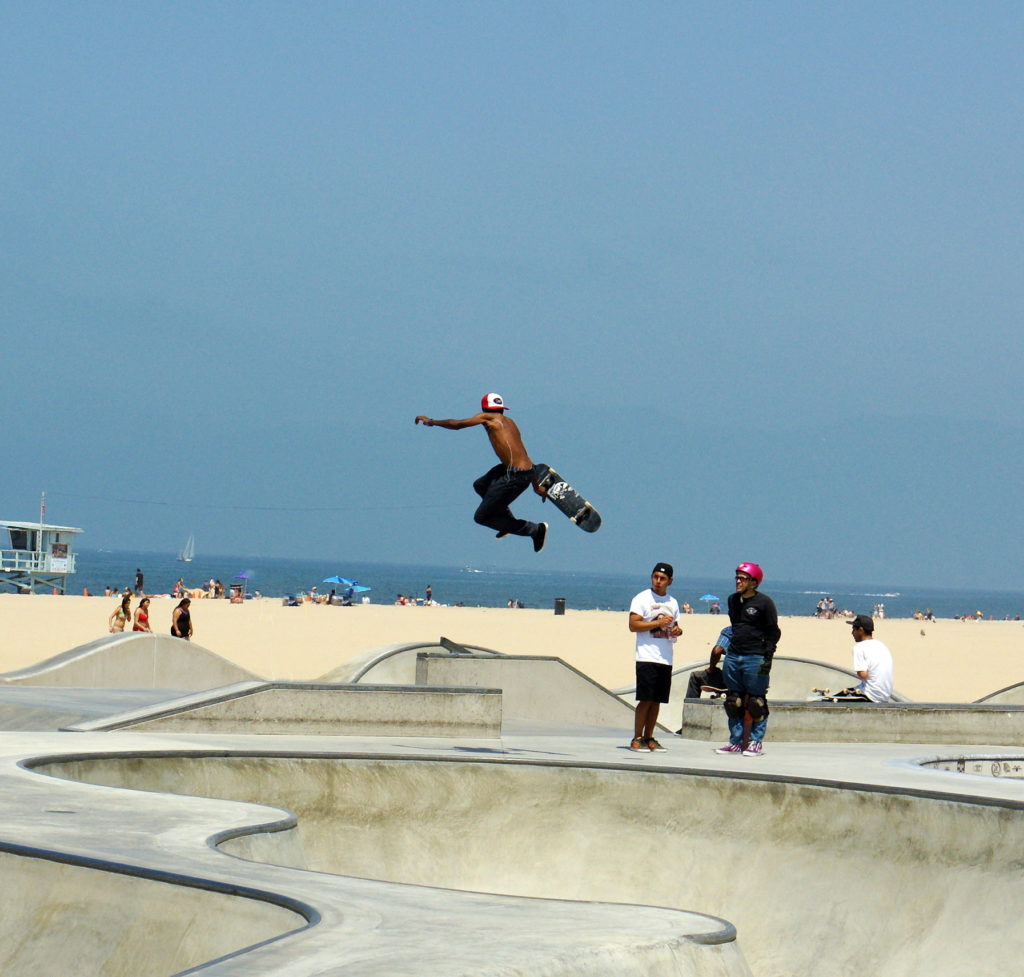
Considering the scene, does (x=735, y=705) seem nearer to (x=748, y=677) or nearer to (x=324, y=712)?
(x=748, y=677)

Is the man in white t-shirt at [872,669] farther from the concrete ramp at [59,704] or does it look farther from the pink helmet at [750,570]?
the concrete ramp at [59,704]

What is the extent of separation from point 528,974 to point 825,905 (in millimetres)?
5191

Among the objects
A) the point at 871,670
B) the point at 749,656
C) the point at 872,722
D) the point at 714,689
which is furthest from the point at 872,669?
the point at 749,656

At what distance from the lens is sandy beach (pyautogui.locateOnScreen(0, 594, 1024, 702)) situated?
36125 millimetres

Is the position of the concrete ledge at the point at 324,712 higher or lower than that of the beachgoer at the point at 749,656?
lower

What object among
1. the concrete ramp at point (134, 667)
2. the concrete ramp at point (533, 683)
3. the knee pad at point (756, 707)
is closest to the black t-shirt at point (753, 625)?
the knee pad at point (756, 707)

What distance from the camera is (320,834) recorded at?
10094 mm

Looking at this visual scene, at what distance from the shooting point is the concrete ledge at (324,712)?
42.2 ft

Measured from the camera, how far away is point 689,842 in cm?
991

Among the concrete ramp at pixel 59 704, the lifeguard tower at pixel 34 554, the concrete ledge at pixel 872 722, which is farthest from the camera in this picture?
the lifeguard tower at pixel 34 554

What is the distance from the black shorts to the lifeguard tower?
240 feet

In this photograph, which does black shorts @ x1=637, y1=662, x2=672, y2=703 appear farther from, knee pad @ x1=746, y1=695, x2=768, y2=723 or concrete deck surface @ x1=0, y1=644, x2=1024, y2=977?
knee pad @ x1=746, y1=695, x2=768, y2=723

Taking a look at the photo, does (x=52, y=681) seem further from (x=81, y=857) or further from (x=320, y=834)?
(x=81, y=857)

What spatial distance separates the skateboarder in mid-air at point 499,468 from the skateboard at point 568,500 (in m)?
0.12
